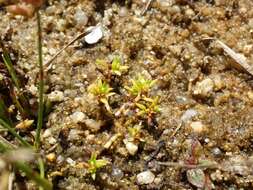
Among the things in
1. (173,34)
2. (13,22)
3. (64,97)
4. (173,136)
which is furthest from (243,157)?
(13,22)

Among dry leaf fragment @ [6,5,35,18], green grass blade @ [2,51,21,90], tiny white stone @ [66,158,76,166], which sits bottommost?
tiny white stone @ [66,158,76,166]

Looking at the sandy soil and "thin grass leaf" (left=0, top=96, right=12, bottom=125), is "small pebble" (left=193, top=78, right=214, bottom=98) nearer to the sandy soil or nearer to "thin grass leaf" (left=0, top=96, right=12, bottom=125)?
the sandy soil

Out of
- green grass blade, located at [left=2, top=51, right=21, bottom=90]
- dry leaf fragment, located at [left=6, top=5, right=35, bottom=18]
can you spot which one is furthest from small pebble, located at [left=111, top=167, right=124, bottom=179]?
dry leaf fragment, located at [left=6, top=5, right=35, bottom=18]

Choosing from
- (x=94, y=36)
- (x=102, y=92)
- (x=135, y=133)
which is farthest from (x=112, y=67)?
(x=135, y=133)

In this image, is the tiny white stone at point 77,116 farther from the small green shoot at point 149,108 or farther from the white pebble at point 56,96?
the small green shoot at point 149,108

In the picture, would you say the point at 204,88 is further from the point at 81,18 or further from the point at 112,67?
the point at 81,18

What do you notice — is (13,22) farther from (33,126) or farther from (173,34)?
(173,34)
